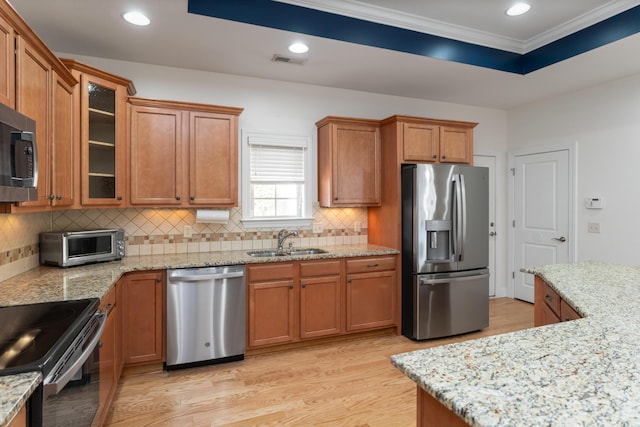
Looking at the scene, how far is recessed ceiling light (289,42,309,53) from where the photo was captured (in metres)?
3.02

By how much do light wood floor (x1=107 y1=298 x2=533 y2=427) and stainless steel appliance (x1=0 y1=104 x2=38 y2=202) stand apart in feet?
5.06

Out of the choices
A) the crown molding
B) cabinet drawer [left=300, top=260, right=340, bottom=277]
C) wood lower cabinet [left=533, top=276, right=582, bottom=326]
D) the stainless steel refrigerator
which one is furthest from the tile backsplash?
wood lower cabinet [left=533, top=276, right=582, bottom=326]

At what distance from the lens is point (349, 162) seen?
12.8 feet

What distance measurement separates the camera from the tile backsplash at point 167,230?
2.62 metres

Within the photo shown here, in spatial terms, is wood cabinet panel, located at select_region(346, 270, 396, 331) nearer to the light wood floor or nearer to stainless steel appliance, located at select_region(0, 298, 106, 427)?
the light wood floor

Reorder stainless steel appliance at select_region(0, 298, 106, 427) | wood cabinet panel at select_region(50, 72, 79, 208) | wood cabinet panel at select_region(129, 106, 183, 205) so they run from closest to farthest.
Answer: stainless steel appliance at select_region(0, 298, 106, 427), wood cabinet panel at select_region(50, 72, 79, 208), wood cabinet panel at select_region(129, 106, 183, 205)

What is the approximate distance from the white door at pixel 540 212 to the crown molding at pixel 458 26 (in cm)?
158

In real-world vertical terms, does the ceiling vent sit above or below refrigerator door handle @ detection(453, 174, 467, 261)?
above

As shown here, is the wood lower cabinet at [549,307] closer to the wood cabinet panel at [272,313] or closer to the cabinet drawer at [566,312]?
the cabinet drawer at [566,312]

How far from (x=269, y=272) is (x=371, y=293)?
1.08m

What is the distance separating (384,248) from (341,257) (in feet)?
1.89

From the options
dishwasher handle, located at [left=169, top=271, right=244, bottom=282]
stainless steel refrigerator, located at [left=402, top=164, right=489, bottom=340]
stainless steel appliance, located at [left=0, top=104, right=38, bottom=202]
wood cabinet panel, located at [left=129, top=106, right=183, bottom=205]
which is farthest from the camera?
stainless steel refrigerator, located at [left=402, top=164, right=489, bottom=340]

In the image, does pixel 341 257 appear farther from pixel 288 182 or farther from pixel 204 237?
pixel 204 237

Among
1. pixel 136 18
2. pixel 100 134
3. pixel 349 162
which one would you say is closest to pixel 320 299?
pixel 349 162
